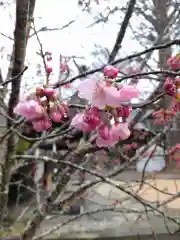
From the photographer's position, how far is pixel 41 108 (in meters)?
0.68

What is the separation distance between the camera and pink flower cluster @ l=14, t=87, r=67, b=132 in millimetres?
655

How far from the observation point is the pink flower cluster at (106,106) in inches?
24.6

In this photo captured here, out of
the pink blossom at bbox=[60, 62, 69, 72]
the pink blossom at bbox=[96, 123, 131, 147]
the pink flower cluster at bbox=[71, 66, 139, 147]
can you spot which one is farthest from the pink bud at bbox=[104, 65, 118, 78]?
the pink blossom at bbox=[60, 62, 69, 72]

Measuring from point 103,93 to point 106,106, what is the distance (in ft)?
0.17

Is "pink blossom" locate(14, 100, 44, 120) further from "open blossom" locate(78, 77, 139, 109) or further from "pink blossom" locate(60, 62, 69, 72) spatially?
"pink blossom" locate(60, 62, 69, 72)

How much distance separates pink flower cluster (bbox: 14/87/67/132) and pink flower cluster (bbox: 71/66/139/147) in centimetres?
5

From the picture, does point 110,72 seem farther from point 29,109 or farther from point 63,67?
point 63,67

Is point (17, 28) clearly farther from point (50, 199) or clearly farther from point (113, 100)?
point (50, 199)

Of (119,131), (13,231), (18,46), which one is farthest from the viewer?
(13,231)

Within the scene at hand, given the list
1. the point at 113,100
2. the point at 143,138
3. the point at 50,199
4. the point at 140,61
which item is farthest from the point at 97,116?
the point at 143,138

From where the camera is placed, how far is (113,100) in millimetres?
627

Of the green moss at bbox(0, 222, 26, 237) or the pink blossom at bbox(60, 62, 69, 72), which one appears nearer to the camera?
the pink blossom at bbox(60, 62, 69, 72)

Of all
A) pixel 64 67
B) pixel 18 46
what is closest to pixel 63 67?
pixel 64 67

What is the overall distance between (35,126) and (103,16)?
2.33m
